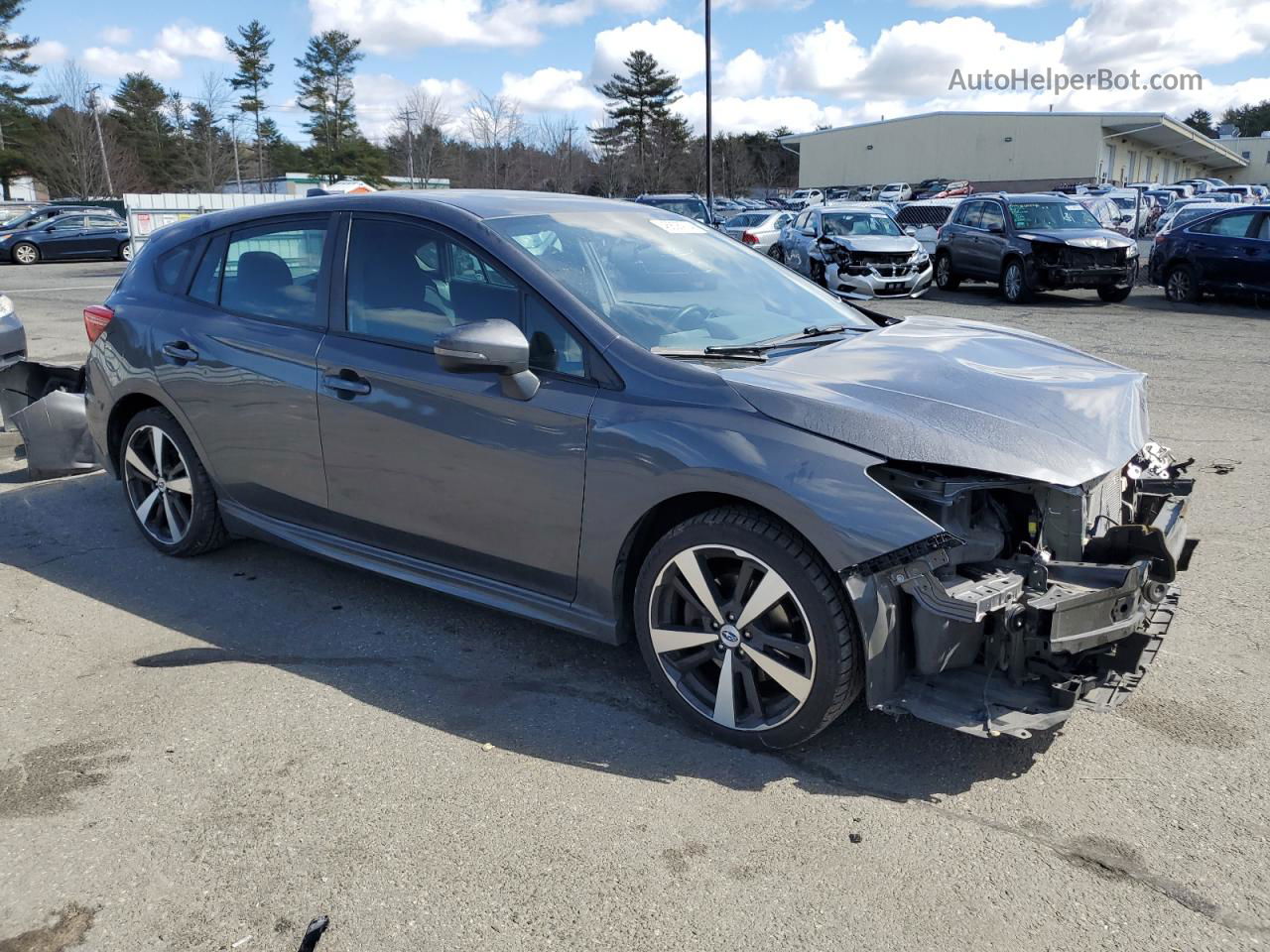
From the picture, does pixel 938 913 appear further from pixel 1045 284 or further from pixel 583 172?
pixel 583 172

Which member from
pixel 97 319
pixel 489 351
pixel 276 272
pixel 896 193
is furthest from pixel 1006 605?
pixel 896 193

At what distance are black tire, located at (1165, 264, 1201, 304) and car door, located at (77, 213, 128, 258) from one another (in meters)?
27.4

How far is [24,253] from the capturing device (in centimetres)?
2973

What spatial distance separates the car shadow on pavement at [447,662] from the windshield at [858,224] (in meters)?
15.2

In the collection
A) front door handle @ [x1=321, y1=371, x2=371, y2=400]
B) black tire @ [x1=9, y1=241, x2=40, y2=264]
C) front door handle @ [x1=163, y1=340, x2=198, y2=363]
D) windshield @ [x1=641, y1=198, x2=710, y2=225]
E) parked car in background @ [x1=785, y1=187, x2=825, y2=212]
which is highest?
parked car in background @ [x1=785, y1=187, x2=825, y2=212]

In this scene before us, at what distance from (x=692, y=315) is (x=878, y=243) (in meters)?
14.7

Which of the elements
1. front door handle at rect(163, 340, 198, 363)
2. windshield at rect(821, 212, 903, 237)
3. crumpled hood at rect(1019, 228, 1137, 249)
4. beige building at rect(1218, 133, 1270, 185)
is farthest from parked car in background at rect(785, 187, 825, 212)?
beige building at rect(1218, 133, 1270, 185)

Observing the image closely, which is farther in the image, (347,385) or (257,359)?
(257,359)

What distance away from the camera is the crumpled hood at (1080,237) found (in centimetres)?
1708

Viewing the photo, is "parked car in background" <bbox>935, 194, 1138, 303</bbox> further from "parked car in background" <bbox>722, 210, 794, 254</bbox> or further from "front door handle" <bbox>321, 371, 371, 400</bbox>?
"front door handle" <bbox>321, 371, 371, 400</bbox>

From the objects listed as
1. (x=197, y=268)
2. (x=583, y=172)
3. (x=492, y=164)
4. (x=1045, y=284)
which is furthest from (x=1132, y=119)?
(x=197, y=268)

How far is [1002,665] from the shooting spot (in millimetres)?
3031

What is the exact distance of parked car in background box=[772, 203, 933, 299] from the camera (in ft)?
57.6

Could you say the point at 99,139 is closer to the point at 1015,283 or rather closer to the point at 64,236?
the point at 64,236
